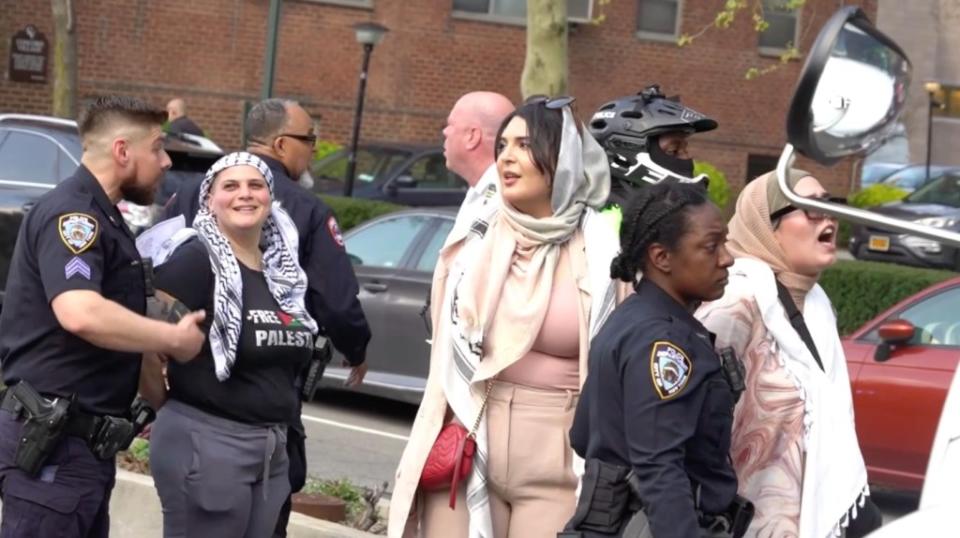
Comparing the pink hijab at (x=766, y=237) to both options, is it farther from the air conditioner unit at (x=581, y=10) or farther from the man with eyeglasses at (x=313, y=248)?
the air conditioner unit at (x=581, y=10)

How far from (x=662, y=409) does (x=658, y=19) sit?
26.7 metres

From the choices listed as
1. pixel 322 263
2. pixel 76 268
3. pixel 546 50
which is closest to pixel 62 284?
pixel 76 268

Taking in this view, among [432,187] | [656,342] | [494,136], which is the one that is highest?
[494,136]

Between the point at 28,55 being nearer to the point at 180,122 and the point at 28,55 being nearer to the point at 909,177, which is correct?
the point at 180,122

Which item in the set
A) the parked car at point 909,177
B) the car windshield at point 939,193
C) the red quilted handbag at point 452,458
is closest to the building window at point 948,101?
the parked car at point 909,177

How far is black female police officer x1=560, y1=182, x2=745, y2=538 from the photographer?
392 cm

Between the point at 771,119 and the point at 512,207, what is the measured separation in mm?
26472

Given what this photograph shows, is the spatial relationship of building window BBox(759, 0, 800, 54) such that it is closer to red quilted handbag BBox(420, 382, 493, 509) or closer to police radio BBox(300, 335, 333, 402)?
police radio BBox(300, 335, 333, 402)

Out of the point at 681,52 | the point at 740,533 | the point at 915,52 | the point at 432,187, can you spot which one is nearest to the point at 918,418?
the point at 740,533

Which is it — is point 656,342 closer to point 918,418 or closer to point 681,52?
point 918,418

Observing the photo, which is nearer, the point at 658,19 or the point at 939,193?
the point at 939,193

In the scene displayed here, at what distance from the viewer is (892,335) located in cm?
993

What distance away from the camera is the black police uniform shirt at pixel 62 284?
4.75 meters

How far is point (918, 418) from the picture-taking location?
9703mm
